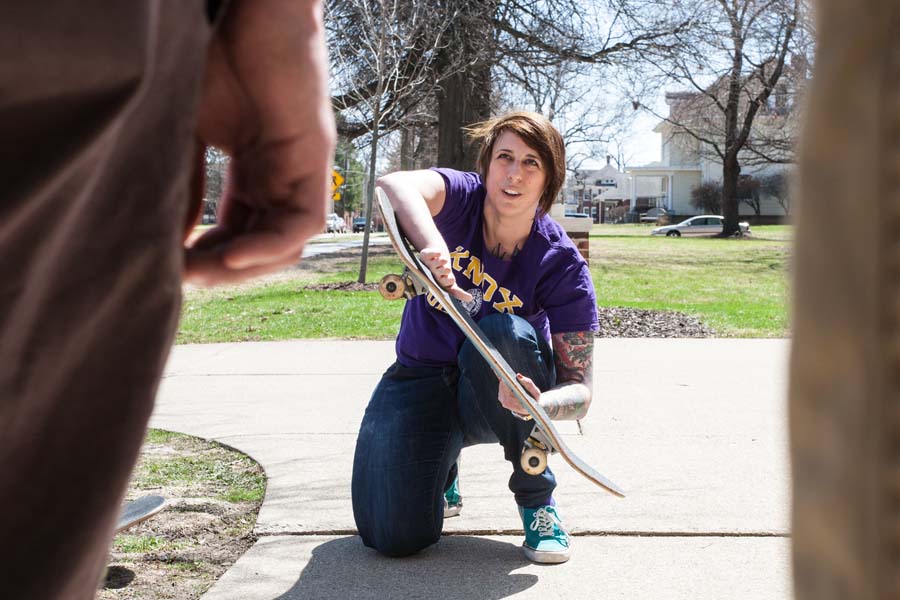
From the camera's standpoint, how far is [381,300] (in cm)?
1055

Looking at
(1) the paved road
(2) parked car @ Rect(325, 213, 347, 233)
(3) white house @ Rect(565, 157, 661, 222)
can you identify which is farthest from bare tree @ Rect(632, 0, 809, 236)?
(3) white house @ Rect(565, 157, 661, 222)

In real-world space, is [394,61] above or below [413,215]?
above

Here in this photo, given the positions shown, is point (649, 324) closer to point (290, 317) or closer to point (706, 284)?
point (290, 317)

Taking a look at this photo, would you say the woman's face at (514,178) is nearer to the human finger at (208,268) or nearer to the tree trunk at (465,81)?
the human finger at (208,268)

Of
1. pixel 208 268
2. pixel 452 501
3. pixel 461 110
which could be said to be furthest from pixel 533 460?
pixel 461 110

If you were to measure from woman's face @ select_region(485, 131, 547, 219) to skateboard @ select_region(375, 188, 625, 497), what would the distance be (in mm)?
471

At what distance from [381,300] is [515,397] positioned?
8.03 meters

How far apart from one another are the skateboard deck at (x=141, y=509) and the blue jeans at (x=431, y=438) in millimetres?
621

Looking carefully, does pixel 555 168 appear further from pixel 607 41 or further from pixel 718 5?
pixel 718 5

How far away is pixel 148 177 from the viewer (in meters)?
0.65

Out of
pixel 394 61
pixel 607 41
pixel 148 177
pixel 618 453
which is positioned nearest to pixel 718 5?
pixel 607 41

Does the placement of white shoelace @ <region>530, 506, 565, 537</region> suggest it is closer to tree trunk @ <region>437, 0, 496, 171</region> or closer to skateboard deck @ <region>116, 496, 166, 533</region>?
skateboard deck @ <region>116, 496, 166, 533</region>

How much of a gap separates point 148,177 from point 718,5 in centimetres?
1563

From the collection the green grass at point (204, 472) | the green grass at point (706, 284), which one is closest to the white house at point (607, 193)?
the green grass at point (706, 284)
